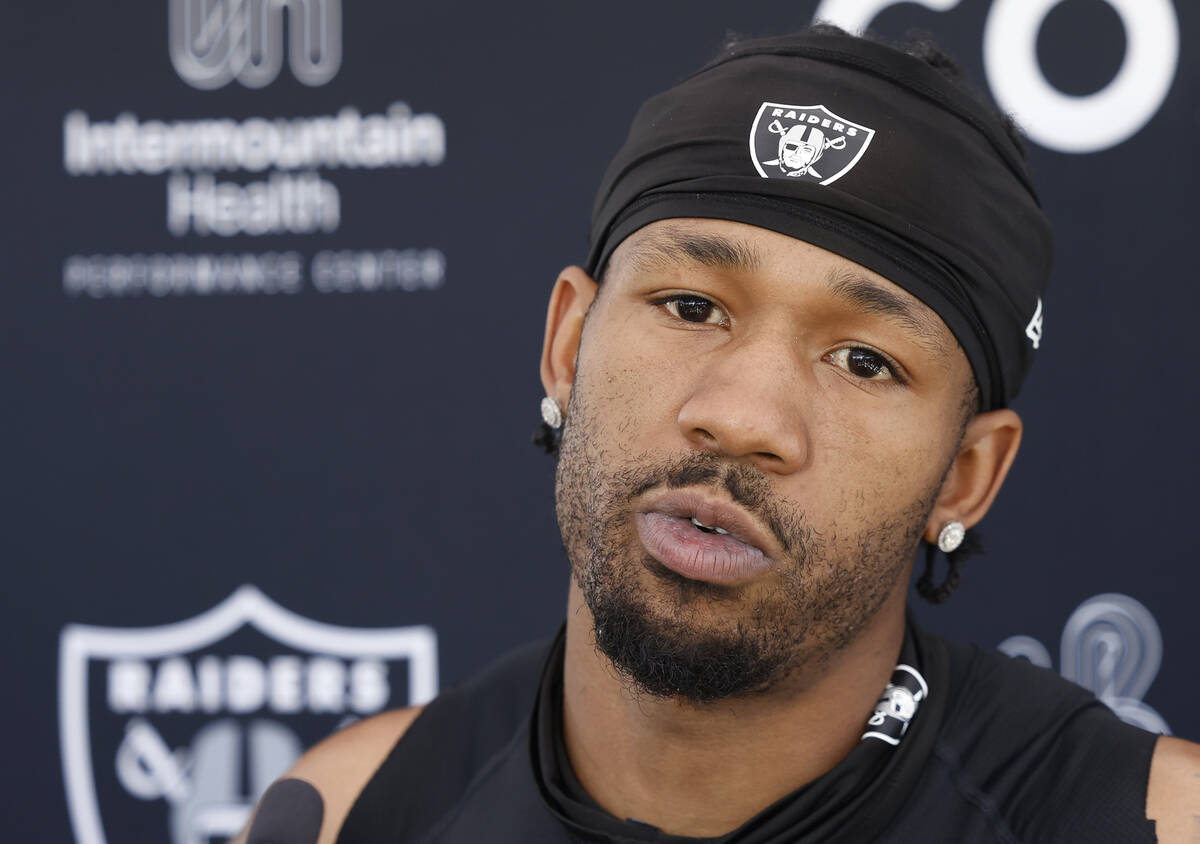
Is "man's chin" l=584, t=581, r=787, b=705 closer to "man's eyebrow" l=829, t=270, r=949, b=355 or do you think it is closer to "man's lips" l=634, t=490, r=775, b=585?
"man's lips" l=634, t=490, r=775, b=585

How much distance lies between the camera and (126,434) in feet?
7.41

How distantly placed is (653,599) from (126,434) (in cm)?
141

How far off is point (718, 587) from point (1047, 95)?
1.28 m

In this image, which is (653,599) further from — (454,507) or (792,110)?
(454,507)

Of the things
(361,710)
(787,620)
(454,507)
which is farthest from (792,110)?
(361,710)

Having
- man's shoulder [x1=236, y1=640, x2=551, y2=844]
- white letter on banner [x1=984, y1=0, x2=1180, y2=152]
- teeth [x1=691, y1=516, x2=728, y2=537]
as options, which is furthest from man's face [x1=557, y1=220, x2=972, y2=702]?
white letter on banner [x1=984, y1=0, x2=1180, y2=152]

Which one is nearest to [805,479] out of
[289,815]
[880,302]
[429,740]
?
[880,302]

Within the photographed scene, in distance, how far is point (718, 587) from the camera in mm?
1192

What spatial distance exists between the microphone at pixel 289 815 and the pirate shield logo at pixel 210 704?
2.06ft

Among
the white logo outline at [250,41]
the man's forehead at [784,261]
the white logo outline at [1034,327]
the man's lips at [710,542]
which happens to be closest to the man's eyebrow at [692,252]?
the man's forehead at [784,261]

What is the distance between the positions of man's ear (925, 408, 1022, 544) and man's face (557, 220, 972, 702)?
0.09 m

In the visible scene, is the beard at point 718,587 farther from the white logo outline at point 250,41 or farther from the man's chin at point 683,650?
the white logo outline at point 250,41

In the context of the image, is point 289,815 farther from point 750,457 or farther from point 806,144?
point 806,144

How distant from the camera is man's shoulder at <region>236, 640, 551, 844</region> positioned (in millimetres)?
1551
